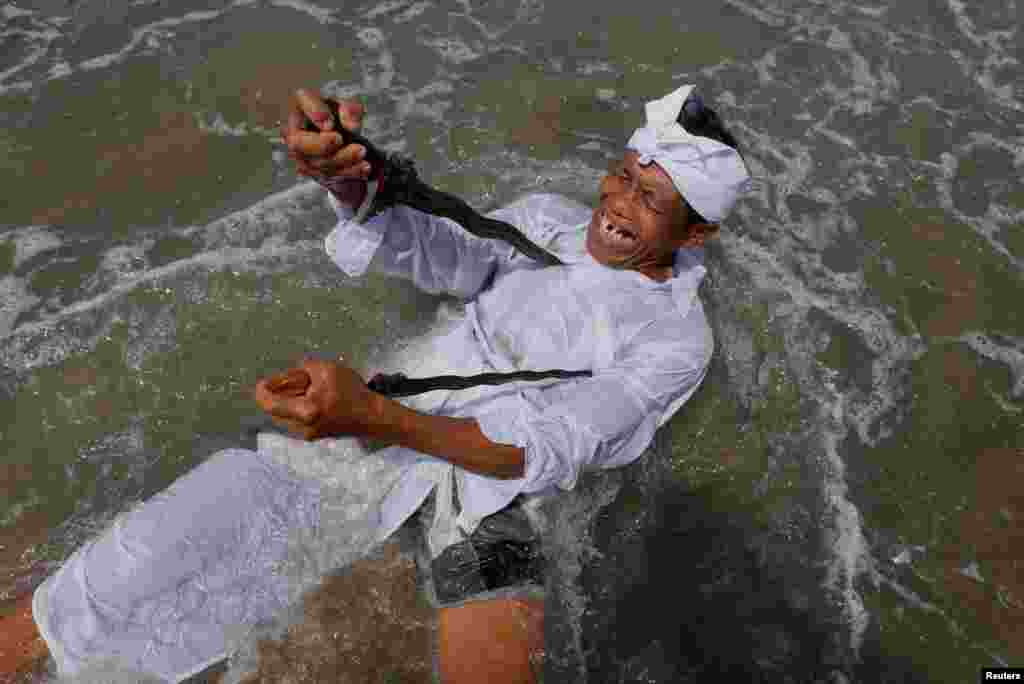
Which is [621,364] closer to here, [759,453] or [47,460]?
[759,453]

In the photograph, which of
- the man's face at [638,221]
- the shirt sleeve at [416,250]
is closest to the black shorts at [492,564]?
the shirt sleeve at [416,250]

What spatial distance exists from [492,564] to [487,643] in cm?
27

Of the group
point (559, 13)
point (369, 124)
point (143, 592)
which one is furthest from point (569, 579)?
point (559, 13)

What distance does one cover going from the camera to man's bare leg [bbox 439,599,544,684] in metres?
2.86

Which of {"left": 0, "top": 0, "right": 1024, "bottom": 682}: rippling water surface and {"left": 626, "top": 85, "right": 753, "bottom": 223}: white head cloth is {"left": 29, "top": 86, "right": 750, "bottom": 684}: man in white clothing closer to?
{"left": 626, "top": 85, "right": 753, "bottom": 223}: white head cloth

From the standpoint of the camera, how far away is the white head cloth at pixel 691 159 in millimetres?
2934

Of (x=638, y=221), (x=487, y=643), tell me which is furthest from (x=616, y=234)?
(x=487, y=643)

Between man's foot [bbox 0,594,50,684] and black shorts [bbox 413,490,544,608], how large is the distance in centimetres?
131

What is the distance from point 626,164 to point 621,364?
74 centimetres

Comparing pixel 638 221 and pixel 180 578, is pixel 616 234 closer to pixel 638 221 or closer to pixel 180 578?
pixel 638 221

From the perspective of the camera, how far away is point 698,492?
4137mm

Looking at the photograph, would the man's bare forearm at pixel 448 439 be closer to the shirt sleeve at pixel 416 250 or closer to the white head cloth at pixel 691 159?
the shirt sleeve at pixel 416 250

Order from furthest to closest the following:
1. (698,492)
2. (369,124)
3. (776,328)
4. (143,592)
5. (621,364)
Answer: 1. (369,124)
2. (776,328)
3. (698,492)
4. (621,364)
5. (143,592)

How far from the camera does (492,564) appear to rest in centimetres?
295
